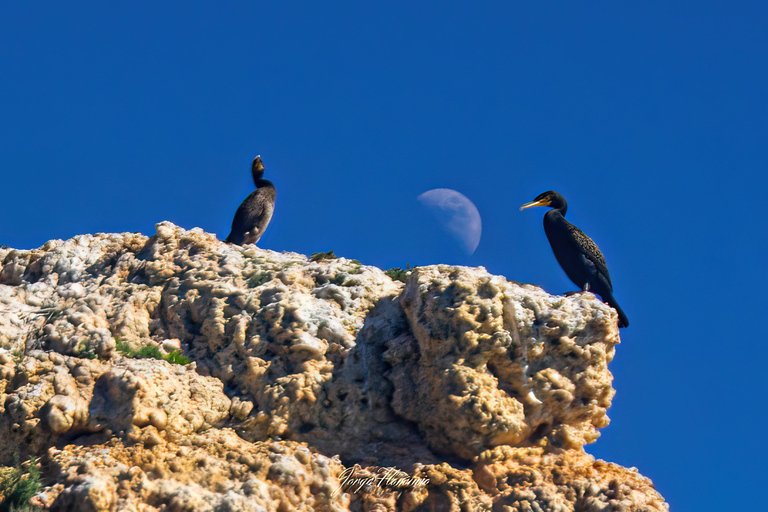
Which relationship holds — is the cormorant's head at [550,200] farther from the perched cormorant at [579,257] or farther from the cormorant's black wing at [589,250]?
the cormorant's black wing at [589,250]

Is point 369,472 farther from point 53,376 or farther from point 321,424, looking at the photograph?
point 53,376

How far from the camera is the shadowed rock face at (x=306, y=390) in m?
8.20

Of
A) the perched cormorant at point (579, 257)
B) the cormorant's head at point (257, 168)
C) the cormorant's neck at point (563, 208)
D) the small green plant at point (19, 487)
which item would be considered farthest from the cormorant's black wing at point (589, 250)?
the small green plant at point (19, 487)

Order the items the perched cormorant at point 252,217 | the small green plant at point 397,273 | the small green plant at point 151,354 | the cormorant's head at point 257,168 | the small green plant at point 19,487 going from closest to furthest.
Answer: the small green plant at point 19,487, the small green plant at point 151,354, the small green plant at point 397,273, the perched cormorant at point 252,217, the cormorant's head at point 257,168

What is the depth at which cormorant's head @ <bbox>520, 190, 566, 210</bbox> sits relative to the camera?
14.1 metres

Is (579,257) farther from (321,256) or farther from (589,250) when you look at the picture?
(321,256)

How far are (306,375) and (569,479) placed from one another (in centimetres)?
326

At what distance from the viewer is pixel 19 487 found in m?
7.63

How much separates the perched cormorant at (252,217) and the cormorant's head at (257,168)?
96 cm

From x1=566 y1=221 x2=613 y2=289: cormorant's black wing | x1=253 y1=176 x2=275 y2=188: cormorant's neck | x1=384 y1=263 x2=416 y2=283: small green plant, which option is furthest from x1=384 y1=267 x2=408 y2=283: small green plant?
x1=253 y1=176 x2=275 y2=188: cormorant's neck

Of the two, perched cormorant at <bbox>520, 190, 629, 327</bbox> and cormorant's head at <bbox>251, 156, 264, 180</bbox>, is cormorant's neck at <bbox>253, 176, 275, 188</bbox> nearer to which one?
cormorant's head at <bbox>251, 156, 264, 180</bbox>

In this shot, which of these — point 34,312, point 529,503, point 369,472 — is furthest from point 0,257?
point 529,503

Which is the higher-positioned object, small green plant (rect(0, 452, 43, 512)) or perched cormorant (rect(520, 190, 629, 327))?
perched cormorant (rect(520, 190, 629, 327))

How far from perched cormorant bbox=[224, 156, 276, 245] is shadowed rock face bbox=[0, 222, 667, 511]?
3.17 m
